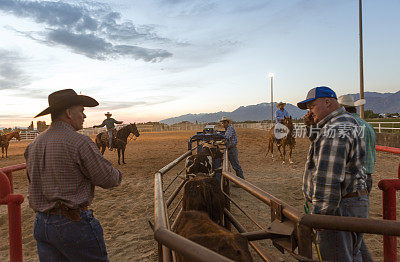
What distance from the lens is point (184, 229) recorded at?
195 centimetres

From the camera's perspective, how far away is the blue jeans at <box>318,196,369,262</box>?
1874 mm

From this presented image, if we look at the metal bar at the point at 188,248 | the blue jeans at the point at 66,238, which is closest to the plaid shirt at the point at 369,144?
the metal bar at the point at 188,248

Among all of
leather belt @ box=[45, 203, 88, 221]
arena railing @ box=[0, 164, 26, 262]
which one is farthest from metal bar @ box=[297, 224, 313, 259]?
arena railing @ box=[0, 164, 26, 262]

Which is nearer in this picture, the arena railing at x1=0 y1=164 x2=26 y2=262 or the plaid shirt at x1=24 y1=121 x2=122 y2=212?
the plaid shirt at x1=24 y1=121 x2=122 y2=212

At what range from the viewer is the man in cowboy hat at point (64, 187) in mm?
1812

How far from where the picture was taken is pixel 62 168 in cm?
181

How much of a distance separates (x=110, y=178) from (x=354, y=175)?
6.50ft

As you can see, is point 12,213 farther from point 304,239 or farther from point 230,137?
point 230,137

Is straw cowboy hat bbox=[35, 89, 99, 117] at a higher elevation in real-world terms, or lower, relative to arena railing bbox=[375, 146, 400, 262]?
higher

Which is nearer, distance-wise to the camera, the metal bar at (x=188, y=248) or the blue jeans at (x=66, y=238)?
the metal bar at (x=188, y=248)

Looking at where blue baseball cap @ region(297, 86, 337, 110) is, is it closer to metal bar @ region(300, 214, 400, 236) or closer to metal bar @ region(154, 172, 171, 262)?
metal bar @ region(300, 214, 400, 236)

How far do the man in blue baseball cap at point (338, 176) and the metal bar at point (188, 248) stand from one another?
1.28 metres

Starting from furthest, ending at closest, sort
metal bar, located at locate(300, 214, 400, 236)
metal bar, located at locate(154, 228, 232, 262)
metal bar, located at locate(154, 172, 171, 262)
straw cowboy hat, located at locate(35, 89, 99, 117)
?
straw cowboy hat, located at locate(35, 89, 99, 117) < metal bar, located at locate(154, 172, 171, 262) < metal bar, located at locate(300, 214, 400, 236) < metal bar, located at locate(154, 228, 232, 262)

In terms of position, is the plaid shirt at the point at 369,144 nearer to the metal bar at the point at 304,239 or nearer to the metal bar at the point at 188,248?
the metal bar at the point at 304,239
